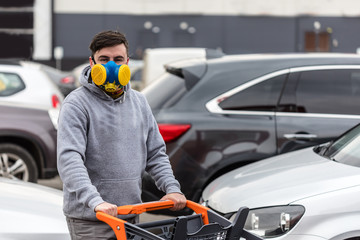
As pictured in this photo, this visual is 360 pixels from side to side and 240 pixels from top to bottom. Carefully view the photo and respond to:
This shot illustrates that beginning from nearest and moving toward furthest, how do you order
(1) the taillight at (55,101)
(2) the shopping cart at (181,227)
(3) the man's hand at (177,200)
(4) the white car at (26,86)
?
1. (2) the shopping cart at (181,227)
2. (3) the man's hand at (177,200)
3. (4) the white car at (26,86)
4. (1) the taillight at (55,101)

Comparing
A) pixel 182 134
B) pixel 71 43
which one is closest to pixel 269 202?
pixel 182 134

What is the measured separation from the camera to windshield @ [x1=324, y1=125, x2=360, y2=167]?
4.59 m

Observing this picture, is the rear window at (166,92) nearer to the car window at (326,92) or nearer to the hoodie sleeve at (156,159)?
the car window at (326,92)

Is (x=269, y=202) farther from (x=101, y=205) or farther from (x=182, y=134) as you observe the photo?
(x=182, y=134)

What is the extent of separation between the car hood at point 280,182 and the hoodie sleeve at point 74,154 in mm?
1464

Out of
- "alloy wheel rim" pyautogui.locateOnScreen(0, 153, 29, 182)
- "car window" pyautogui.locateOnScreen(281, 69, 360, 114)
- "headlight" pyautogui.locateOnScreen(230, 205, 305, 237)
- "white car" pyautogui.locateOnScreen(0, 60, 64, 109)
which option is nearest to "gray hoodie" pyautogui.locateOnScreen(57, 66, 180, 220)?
"headlight" pyautogui.locateOnScreen(230, 205, 305, 237)

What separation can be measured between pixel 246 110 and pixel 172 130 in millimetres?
671

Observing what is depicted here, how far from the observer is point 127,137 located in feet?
10.5

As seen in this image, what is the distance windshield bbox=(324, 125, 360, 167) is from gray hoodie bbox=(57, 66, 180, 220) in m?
1.71

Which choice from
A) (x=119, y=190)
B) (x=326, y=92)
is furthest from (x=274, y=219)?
(x=326, y=92)

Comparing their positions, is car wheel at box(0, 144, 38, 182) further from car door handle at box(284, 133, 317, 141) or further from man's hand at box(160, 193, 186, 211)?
man's hand at box(160, 193, 186, 211)

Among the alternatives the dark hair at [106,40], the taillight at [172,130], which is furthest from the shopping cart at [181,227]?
the taillight at [172,130]

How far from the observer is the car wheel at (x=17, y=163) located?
7938 millimetres

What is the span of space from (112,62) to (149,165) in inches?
22.8
